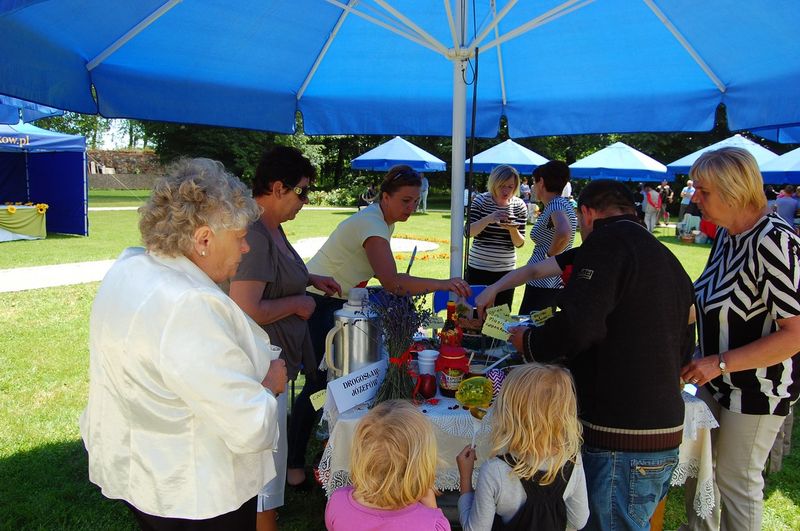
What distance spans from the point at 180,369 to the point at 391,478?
59 centimetres

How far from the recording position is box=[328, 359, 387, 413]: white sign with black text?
74.9 inches

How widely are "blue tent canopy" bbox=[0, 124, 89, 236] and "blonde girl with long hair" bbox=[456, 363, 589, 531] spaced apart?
13.6 meters

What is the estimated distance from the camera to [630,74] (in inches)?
148

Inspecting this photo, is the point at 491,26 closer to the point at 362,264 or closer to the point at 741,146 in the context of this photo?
the point at 362,264

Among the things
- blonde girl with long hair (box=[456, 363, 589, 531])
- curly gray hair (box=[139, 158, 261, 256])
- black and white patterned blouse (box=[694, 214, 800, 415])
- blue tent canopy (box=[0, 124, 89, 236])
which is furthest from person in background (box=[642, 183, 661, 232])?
curly gray hair (box=[139, 158, 261, 256])

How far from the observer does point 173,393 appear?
4.17 feet

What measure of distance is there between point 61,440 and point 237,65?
2668mm

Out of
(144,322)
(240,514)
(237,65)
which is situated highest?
(237,65)

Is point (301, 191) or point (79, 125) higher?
point (79, 125)

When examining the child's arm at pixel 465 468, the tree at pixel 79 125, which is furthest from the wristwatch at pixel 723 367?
the tree at pixel 79 125

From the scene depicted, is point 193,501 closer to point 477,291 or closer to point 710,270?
point 710,270

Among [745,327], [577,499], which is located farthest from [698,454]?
[577,499]

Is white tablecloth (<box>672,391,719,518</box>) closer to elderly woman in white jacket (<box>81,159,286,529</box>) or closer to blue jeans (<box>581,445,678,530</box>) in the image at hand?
blue jeans (<box>581,445,678,530</box>)

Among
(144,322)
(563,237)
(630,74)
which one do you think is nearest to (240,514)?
(144,322)
